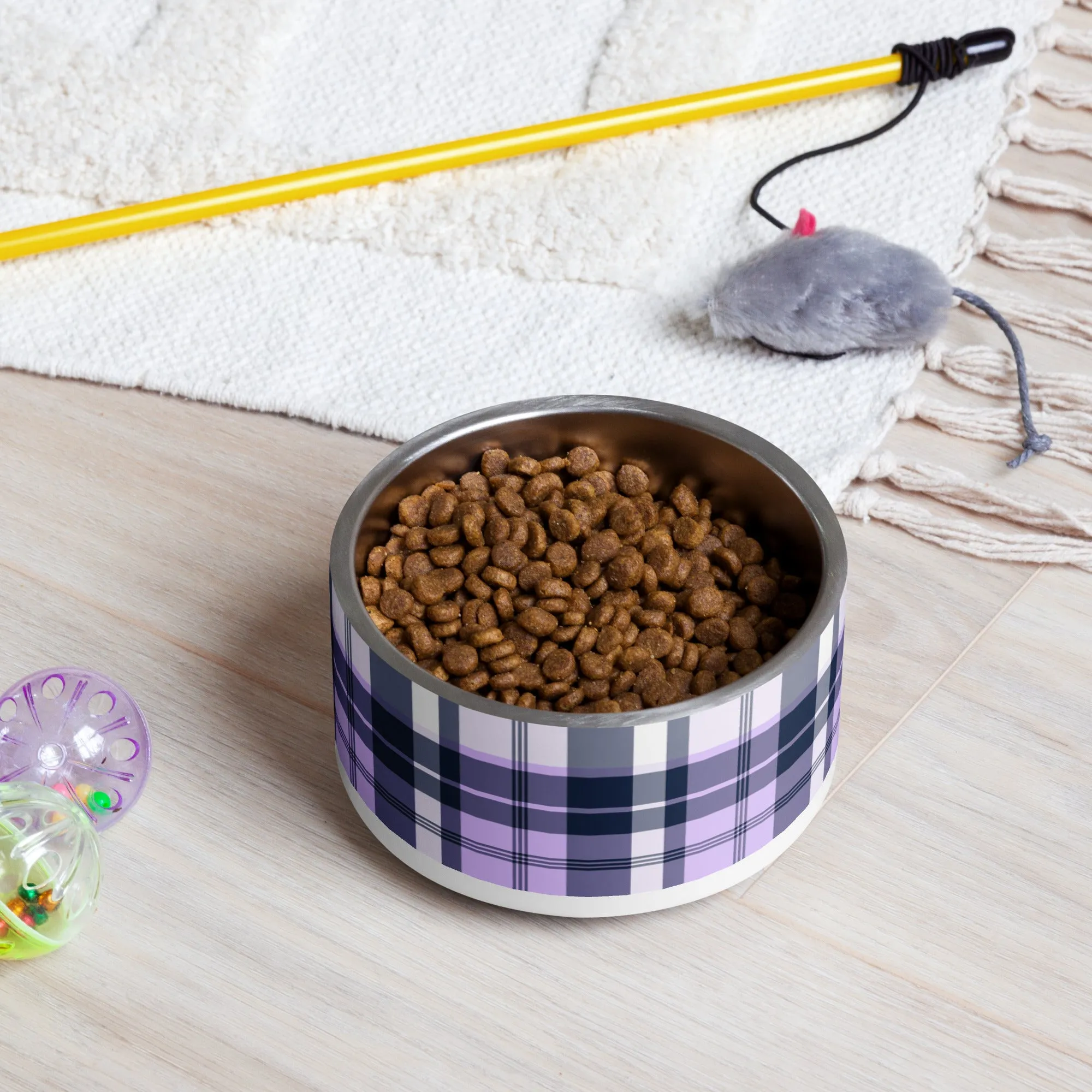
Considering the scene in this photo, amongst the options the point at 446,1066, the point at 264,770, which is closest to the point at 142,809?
the point at 264,770

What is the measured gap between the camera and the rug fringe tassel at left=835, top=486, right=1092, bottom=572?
1.06m

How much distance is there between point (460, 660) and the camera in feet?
2.61

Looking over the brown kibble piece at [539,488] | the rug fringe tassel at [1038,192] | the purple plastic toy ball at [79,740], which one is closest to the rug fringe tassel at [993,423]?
the rug fringe tassel at [1038,192]

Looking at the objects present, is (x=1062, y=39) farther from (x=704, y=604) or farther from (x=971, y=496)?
(x=704, y=604)

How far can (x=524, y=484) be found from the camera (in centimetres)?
91

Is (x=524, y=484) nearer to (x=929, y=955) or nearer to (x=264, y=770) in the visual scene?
(x=264, y=770)

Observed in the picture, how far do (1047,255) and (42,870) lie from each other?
1.02 meters

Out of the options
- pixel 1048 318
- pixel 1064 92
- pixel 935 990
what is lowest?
pixel 935 990

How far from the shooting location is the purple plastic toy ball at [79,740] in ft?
2.76

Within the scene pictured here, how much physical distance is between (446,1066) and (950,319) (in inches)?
32.2

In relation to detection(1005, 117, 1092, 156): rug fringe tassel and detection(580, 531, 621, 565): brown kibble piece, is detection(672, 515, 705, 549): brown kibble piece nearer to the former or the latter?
detection(580, 531, 621, 565): brown kibble piece

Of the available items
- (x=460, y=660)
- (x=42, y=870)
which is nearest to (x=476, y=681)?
(x=460, y=660)

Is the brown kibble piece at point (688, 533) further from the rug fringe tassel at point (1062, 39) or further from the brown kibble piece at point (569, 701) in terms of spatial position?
the rug fringe tassel at point (1062, 39)

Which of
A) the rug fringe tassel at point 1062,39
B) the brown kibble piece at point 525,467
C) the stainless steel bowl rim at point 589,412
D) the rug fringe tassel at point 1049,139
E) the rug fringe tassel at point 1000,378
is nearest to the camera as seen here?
the stainless steel bowl rim at point 589,412
